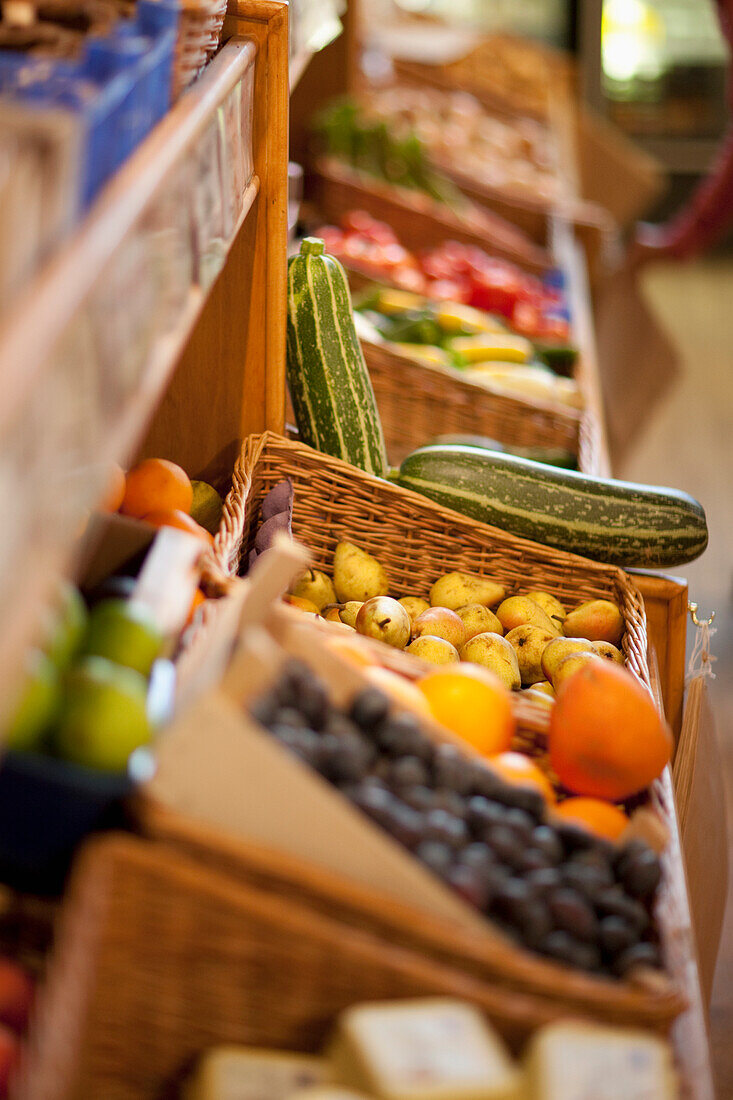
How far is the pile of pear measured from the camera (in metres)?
1.50

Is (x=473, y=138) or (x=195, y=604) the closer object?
(x=195, y=604)

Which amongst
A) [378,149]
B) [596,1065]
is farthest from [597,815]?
[378,149]

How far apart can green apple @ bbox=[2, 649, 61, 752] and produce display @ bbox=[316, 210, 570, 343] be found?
2.44m

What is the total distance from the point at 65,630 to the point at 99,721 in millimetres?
95

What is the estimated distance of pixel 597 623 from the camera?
1609 millimetres

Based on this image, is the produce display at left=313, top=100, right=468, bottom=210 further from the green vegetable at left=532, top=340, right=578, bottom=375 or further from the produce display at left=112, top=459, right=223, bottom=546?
the produce display at left=112, top=459, right=223, bottom=546

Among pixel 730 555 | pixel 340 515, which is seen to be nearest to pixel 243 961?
pixel 340 515

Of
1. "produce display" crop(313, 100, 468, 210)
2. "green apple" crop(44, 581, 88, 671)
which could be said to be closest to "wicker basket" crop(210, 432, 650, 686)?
"green apple" crop(44, 581, 88, 671)

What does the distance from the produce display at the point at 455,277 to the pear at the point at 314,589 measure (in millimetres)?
1638

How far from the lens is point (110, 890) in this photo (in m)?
0.80

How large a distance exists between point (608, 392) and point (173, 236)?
3.36 meters

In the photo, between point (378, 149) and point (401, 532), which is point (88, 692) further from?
point (378, 149)

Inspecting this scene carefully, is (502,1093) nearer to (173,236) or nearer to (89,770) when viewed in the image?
(89,770)

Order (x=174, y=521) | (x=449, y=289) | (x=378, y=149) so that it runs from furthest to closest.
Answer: (x=378, y=149), (x=449, y=289), (x=174, y=521)
